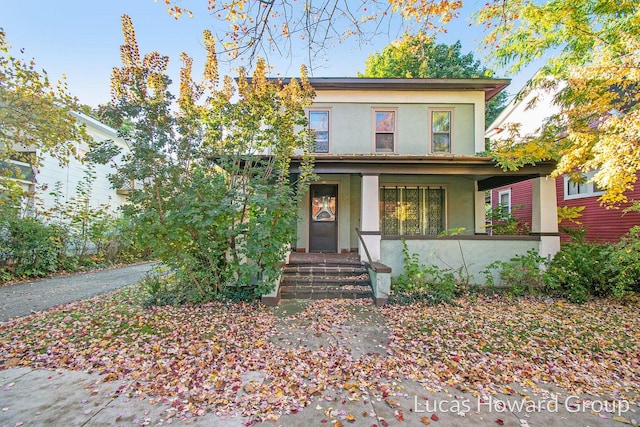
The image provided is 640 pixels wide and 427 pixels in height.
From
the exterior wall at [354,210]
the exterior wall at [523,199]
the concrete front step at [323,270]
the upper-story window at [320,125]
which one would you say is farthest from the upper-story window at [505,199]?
the concrete front step at [323,270]

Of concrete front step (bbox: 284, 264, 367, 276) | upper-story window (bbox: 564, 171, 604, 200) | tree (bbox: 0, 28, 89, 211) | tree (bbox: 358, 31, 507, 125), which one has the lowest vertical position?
concrete front step (bbox: 284, 264, 367, 276)

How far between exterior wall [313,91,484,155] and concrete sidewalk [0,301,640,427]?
22.3 ft

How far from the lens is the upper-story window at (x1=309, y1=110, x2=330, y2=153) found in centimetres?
871

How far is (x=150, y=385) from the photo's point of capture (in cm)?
288

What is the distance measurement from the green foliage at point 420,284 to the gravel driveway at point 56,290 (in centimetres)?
498

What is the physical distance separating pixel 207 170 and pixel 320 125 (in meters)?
4.35

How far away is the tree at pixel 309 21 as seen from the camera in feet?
12.4

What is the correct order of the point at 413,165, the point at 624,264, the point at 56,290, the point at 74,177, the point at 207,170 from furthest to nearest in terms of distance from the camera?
the point at 74,177 < the point at 413,165 < the point at 56,290 < the point at 624,264 < the point at 207,170

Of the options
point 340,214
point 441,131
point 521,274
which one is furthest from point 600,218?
point 340,214

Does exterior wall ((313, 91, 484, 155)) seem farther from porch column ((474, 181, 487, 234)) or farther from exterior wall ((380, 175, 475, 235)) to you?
porch column ((474, 181, 487, 234))

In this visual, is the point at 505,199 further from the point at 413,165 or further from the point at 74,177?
the point at 74,177

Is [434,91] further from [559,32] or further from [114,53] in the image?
[114,53]

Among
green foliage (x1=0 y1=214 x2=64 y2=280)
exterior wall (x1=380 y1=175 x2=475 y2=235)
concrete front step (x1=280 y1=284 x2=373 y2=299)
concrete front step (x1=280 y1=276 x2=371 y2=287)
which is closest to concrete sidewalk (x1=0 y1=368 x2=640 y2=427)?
concrete front step (x1=280 y1=284 x2=373 y2=299)

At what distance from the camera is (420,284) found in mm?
6230
